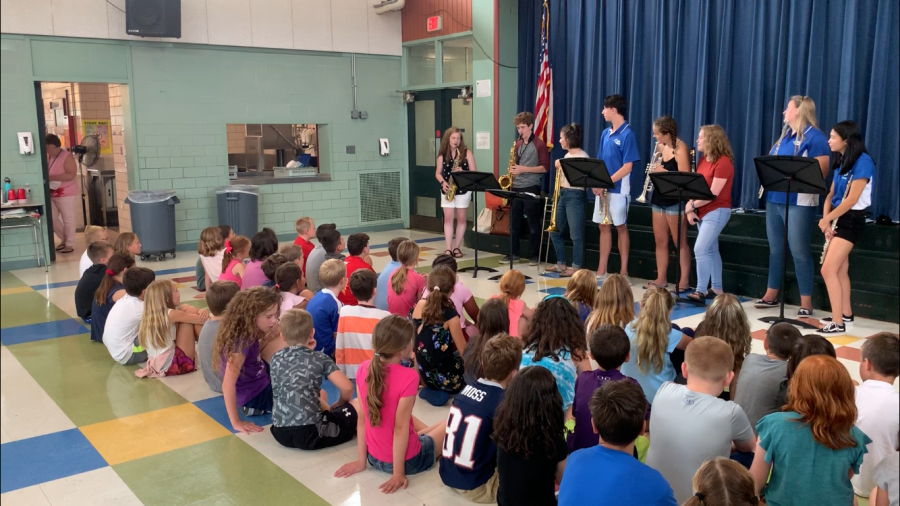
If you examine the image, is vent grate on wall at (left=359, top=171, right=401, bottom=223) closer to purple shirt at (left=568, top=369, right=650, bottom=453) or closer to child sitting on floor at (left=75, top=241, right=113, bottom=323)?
child sitting on floor at (left=75, top=241, right=113, bottom=323)

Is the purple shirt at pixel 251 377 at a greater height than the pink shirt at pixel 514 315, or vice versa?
the pink shirt at pixel 514 315

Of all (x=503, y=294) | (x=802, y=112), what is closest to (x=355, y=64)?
(x=802, y=112)

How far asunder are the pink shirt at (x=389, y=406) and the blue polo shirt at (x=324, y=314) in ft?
4.45

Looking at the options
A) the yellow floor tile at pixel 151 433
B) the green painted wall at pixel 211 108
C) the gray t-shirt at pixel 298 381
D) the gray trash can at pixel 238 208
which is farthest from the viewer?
the gray trash can at pixel 238 208

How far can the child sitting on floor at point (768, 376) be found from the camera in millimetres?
3125

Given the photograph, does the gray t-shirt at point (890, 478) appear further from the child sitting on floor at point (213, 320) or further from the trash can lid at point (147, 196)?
the trash can lid at point (147, 196)

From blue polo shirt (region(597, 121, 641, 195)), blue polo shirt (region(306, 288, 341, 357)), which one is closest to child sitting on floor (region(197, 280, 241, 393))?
blue polo shirt (region(306, 288, 341, 357))

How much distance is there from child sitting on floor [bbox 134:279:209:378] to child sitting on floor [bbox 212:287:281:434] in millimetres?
958

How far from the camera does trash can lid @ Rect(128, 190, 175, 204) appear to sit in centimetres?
929

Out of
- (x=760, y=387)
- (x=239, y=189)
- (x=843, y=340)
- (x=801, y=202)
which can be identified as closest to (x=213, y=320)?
(x=760, y=387)

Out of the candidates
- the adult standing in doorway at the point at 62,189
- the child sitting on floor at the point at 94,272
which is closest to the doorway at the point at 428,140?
the adult standing in doorway at the point at 62,189

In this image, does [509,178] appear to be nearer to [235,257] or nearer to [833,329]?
[235,257]

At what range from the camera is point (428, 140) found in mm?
11703

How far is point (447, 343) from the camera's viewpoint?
4.33 m
